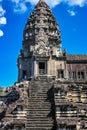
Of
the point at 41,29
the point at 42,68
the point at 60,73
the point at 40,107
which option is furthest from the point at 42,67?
the point at 40,107

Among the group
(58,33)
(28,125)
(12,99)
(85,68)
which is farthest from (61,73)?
(28,125)

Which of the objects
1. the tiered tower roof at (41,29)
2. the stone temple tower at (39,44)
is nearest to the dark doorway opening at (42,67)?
the stone temple tower at (39,44)

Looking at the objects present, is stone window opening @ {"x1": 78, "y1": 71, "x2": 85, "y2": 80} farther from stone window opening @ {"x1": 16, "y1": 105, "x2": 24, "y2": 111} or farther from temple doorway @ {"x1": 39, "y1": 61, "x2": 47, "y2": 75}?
stone window opening @ {"x1": 16, "y1": 105, "x2": 24, "y2": 111}

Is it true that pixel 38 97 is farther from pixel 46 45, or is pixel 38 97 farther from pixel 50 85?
pixel 46 45

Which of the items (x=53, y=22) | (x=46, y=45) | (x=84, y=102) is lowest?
(x=84, y=102)

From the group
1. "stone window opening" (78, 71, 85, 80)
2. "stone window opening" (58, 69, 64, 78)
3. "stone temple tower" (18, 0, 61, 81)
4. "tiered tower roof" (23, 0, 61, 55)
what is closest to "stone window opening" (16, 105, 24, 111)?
"stone temple tower" (18, 0, 61, 81)

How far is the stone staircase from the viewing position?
92.6 ft

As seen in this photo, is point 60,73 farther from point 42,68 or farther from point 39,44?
point 39,44

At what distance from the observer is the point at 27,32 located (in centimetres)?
4962

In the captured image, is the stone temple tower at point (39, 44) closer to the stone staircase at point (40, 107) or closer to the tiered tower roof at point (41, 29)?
the tiered tower roof at point (41, 29)

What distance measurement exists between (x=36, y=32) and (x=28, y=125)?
75.1ft

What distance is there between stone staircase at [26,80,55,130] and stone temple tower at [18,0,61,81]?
7463 mm

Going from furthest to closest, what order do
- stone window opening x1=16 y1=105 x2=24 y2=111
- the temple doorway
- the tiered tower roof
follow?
the tiered tower roof < the temple doorway < stone window opening x1=16 y1=105 x2=24 y2=111

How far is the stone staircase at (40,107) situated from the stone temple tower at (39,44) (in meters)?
7.46
